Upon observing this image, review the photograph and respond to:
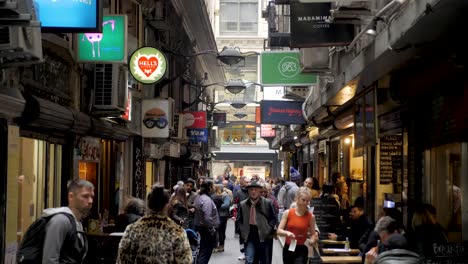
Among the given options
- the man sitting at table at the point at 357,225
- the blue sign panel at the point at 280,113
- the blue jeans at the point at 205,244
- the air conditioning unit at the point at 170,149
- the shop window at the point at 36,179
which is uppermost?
the blue sign panel at the point at 280,113

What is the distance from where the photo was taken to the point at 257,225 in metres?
12.0

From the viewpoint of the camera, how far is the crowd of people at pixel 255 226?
19.8ft

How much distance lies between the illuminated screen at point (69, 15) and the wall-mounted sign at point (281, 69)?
10715 mm

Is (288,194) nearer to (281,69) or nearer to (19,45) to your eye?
(281,69)

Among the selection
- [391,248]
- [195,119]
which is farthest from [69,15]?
[195,119]

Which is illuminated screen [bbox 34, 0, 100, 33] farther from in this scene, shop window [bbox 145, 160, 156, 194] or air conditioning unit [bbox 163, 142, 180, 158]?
air conditioning unit [bbox 163, 142, 180, 158]

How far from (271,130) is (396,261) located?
140ft

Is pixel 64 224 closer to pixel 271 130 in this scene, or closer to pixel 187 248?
pixel 187 248

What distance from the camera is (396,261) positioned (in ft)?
20.5

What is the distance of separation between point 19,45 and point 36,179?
4042 millimetres

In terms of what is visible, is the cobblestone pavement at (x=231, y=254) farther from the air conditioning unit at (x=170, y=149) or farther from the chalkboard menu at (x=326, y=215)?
the air conditioning unit at (x=170, y=149)

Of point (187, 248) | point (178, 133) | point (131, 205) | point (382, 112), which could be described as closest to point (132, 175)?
point (178, 133)

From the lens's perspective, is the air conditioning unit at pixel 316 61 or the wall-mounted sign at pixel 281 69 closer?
the air conditioning unit at pixel 316 61

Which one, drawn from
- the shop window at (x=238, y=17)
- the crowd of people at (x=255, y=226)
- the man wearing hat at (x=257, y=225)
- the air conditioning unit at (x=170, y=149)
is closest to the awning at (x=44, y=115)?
the crowd of people at (x=255, y=226)
